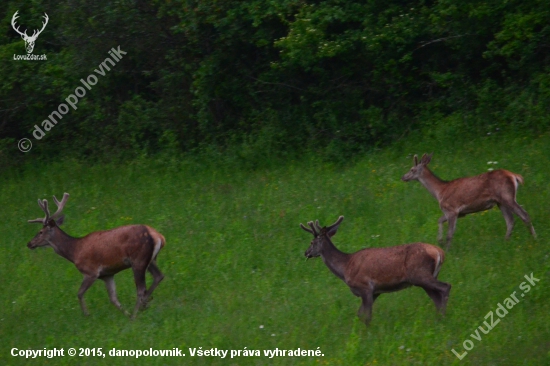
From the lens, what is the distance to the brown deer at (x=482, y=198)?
1245cm

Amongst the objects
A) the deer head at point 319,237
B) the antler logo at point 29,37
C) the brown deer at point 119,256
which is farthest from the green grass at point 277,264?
the antler logo at point 29,37

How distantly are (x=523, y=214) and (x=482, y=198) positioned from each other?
2.23 feet

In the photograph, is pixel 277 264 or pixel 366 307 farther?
pixel 277 264

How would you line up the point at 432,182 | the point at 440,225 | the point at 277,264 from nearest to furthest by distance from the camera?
the point at 277,264
the point at 440,225
the point at 432,182

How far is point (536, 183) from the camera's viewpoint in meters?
14.0

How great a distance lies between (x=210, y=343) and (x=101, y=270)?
2584 mm

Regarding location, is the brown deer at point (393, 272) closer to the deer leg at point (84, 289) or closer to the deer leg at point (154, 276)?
the deer leg at point (154, 276)

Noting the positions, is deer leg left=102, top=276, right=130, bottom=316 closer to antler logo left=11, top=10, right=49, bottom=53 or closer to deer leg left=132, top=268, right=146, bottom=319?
deer leg left=132, top=268, right=146, bottom=319

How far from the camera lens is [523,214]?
12289mm

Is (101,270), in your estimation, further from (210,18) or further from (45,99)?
(45,99)

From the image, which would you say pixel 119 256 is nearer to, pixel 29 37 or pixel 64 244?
pixel 64 244

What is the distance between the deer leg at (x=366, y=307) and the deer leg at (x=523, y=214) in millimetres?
3297
